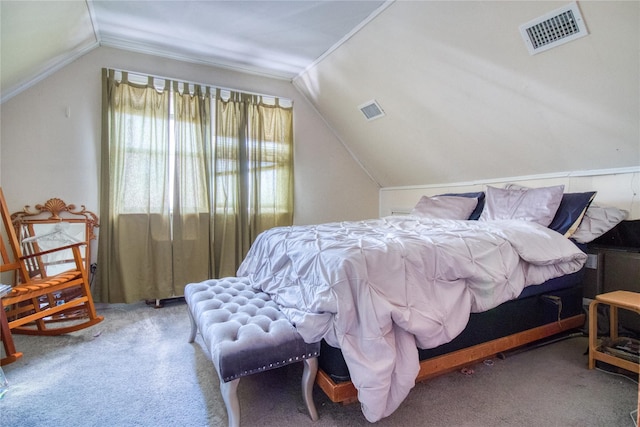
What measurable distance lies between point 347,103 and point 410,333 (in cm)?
288

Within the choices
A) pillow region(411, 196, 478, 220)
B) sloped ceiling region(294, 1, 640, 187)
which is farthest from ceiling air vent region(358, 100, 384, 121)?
pillow region(411, 196, 478, 220)

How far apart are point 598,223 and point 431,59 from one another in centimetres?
175

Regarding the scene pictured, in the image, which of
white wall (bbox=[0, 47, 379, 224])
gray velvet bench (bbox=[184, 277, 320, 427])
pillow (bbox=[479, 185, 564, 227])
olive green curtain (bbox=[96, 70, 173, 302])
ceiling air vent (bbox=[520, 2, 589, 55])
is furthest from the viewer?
olive green curtain (bbox=[96, 70, 173, 302])

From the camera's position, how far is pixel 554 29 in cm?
190

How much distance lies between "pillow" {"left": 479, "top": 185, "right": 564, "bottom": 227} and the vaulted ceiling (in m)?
0.41

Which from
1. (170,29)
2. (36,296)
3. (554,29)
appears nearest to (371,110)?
(554,29)

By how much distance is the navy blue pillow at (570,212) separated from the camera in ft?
7.31

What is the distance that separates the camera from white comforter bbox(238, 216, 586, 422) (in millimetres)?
1296

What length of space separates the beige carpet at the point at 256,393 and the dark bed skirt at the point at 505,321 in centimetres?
20

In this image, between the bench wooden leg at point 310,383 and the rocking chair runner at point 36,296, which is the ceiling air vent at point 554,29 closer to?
the bench wooden leg at point 310,383

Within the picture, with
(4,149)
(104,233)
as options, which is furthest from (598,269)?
(4,149)

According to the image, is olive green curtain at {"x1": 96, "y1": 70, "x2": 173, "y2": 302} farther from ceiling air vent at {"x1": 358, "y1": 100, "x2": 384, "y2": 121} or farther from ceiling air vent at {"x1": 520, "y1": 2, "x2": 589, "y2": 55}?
ceiling air vent at {"x1": 520, "y1": 2, "x2": 589, "y2": 55}

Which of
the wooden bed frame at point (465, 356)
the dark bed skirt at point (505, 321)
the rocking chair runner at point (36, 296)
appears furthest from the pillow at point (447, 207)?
the rocking chair runner at point (36, 296)

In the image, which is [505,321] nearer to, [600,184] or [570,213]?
[570,213]
